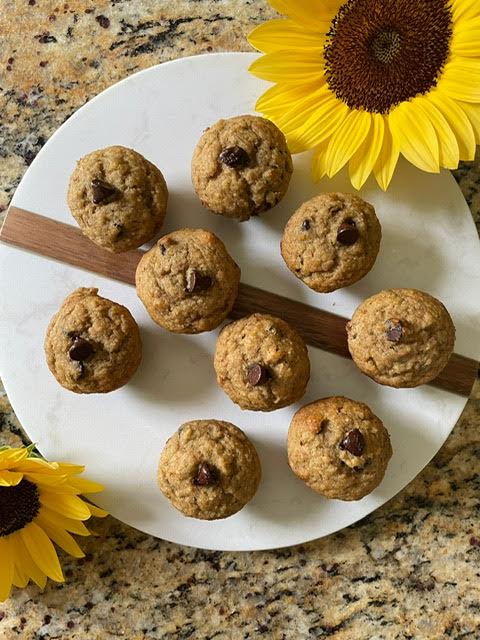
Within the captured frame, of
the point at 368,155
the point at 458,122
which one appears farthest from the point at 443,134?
the point at 368,155

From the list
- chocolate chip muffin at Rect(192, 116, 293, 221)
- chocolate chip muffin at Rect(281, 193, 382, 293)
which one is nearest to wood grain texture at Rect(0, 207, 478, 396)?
chocolate chip muffin at Rect(281, 193, 382, 293)

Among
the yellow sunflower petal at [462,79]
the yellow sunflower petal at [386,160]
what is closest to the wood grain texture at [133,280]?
the yellow sunflower petal at [386,160]

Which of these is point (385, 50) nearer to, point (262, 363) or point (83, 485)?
point (262, 363)

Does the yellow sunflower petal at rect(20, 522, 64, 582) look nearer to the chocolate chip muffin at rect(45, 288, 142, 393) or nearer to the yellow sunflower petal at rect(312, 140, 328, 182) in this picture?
the chocolate chip muffin at rect(45, 288, 142, 393)

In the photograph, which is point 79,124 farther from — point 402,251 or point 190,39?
point 402,251

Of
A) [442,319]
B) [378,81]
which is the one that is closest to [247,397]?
[442,319]
